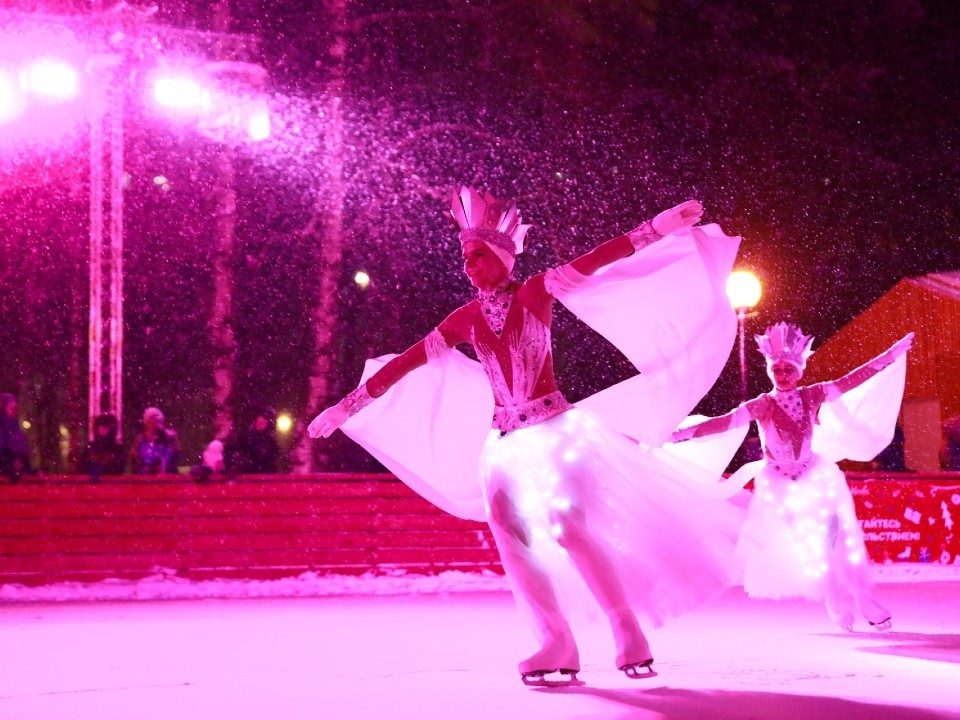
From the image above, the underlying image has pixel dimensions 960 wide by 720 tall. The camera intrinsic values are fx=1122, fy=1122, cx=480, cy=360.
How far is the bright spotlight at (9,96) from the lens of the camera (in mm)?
10750

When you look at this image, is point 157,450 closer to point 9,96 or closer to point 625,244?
point 9,96

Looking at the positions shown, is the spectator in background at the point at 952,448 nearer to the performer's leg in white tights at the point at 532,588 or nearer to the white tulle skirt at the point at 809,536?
A: the white tulle skirt at the point at 809,536

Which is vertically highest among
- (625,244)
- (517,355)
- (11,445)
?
(625,244)

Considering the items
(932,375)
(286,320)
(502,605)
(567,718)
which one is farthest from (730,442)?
(286,320)

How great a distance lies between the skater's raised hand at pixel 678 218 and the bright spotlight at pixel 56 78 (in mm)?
7635

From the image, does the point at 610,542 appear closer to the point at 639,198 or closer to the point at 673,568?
the point at 673,568

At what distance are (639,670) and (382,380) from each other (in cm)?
178

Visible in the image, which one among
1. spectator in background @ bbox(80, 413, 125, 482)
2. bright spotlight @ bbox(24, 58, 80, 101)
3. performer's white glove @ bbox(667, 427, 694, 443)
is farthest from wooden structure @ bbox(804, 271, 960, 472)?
bright spotlight @ bbox(24, 58, 80, 101)

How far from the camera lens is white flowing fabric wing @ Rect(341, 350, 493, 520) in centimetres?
556

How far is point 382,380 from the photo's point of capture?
5273 millimetres

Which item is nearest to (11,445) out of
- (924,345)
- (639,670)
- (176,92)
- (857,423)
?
(176,92)

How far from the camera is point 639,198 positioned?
14.6 metres

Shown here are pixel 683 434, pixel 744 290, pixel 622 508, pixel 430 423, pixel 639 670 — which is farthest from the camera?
pixel 744 290

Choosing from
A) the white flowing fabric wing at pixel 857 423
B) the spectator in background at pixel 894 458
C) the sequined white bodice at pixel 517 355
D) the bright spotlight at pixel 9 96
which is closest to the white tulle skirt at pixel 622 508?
the sequined white bodice at pixel 517 355
